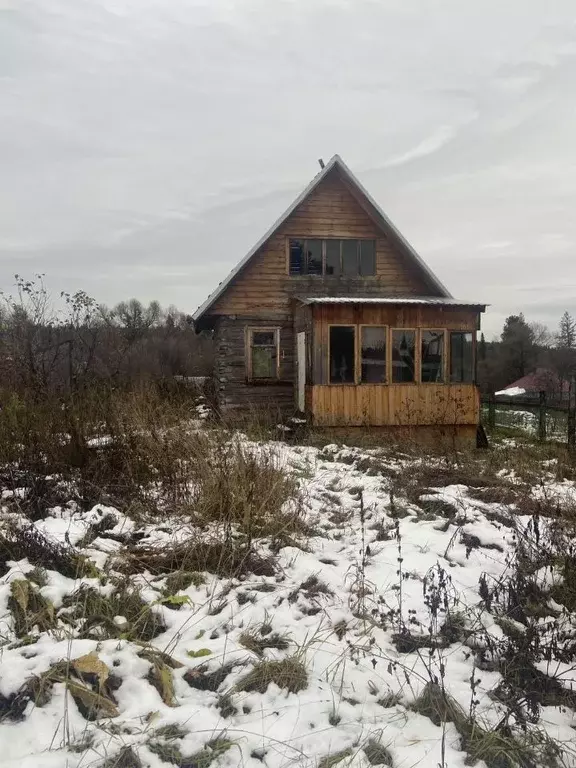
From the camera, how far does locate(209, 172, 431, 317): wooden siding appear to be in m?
15.2

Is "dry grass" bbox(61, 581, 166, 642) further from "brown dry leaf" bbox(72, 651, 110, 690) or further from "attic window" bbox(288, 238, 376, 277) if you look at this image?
"attic window" bbox(288, 238, 376, 277)

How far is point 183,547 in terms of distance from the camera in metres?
4.47

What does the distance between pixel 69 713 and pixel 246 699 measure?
0.86 meters

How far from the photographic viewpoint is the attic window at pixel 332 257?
1543cm

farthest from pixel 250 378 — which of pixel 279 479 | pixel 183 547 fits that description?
pixel 183 547

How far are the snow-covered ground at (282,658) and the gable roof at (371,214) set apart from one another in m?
10.4

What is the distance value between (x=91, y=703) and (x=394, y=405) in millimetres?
10976

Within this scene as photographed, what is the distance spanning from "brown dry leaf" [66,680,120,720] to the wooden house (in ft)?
34.0

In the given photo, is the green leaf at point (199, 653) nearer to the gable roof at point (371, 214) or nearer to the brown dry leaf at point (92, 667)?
the brown dry leaf at point (92, 667)

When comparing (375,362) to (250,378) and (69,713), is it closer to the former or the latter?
(250,378)

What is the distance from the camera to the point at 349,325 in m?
13.0

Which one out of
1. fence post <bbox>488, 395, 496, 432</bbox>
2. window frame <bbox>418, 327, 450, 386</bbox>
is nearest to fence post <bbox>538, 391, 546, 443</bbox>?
fence post <bbox>488, 395, 496, 432</bbox>

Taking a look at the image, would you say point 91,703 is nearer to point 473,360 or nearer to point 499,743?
point 499,743

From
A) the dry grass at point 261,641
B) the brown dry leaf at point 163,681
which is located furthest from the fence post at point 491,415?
the brown dry leaf at point 163,681
